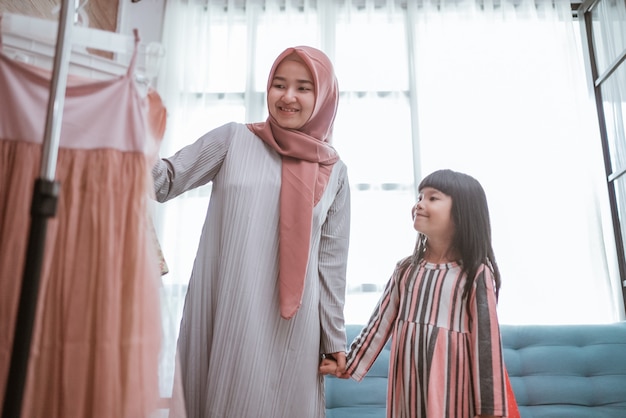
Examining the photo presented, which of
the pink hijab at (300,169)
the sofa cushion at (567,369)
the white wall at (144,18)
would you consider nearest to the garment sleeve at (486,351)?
the pink hijab at (300,169)

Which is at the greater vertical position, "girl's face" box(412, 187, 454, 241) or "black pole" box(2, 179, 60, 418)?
"girl's face" box(412, 187, 454, 241)

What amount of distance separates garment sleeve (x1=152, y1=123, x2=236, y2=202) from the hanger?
0.32 meters

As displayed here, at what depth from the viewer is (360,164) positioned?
3.08 metres

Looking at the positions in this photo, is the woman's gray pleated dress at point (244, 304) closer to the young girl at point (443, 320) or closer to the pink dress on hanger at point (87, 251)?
the young girl at point (443, 320)

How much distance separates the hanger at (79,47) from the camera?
860mm

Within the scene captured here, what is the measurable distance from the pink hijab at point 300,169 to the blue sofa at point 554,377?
1.06m

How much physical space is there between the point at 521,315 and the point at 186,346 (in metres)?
2.17

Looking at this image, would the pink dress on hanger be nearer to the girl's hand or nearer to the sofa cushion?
the girl's hand

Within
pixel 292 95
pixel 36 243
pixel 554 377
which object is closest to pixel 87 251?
pixel 36 243

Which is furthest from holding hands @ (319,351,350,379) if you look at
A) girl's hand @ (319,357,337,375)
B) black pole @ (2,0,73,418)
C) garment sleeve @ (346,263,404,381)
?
black pole @ (2,0,73,418)

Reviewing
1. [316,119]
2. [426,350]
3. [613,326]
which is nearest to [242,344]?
[426,350]

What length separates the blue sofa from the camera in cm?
210

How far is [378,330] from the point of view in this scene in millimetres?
1527

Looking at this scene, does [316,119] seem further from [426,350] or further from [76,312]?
[76,312]
